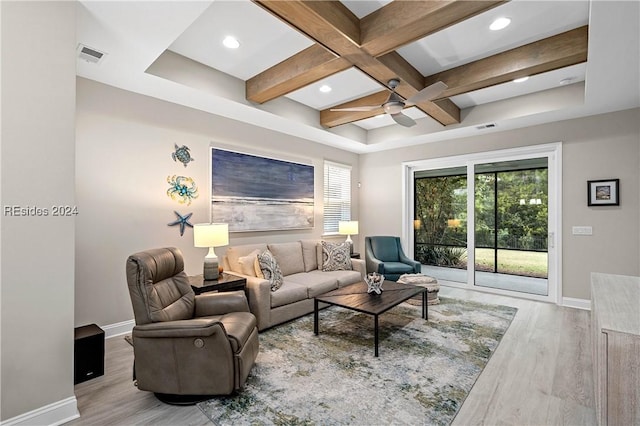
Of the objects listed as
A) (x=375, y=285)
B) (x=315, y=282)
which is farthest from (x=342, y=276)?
(x=375, y=285)

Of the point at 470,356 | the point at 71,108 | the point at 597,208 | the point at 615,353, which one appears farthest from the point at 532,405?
the point at 71,108

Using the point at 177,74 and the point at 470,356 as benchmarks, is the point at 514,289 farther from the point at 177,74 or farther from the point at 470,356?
the point at 177,74

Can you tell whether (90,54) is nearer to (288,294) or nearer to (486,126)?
(288,294)

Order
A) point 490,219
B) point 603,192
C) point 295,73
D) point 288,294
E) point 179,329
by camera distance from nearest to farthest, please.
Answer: point 179,329
point 295,73
point 288,294
point 603,192
point 490,219

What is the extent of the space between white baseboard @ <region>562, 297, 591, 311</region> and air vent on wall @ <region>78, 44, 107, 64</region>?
6.30 metres

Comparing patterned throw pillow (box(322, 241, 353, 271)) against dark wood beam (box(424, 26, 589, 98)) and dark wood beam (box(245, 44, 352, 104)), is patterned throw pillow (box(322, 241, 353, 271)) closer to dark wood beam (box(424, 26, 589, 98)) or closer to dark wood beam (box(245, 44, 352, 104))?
dark wood beam (box(245, 44, 352, 104))

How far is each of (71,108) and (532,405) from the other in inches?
146

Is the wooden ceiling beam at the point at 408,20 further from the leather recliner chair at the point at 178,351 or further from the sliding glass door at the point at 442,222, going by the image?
the sliding glass door at the point at 442,222

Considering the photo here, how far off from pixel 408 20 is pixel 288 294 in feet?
9.77

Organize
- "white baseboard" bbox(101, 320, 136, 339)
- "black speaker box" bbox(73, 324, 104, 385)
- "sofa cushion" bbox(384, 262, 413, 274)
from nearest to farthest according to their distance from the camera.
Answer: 1. "black speaker box" bbox(73, 324, 104, 385)
2. "white baseboard" bbox(101, 320, 136, 339)
3. "sofa cushion" bbox(384, 262, 413, 274)

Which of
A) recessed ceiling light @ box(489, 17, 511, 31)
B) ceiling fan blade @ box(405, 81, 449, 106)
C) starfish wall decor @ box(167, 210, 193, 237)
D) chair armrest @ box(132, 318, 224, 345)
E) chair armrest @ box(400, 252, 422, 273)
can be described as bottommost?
chair armrest @ box(400, 252, 422, 273)

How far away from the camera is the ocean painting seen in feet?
13.8

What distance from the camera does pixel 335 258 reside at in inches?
190

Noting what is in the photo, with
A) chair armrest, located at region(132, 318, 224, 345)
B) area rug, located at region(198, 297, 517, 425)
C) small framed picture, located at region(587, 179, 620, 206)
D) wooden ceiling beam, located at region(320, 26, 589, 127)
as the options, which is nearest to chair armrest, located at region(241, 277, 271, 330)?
area rug, located at region(198, 297, 517, 425)
